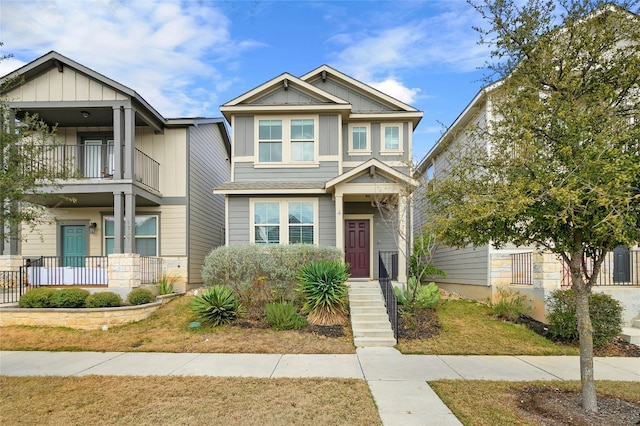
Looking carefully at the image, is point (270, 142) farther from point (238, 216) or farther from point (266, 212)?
point (238, 216)

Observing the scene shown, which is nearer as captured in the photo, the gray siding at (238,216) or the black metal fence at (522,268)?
the black metal fence at (522,268)

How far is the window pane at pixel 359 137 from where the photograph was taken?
1461 cm

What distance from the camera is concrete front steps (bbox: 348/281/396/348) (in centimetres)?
855

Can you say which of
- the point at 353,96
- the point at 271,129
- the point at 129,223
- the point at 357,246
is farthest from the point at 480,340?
Answer: the point at 129,223

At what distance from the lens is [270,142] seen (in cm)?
1377

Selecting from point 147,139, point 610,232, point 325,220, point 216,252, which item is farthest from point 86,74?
point 610,232

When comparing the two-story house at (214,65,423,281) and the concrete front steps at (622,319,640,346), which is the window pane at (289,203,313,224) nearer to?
the two-story house at (214,65,423,281)

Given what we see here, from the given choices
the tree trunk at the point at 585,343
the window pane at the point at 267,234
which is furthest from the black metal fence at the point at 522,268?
the window pane at the point at 267,234

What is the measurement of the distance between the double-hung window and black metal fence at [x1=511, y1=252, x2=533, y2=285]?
5.70m

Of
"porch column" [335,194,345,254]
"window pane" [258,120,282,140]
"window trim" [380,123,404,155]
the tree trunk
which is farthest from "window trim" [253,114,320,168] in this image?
the tree trunk

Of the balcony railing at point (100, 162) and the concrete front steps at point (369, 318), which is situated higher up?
the balcony railing at point (100, 162)

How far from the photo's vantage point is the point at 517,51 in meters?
5.36

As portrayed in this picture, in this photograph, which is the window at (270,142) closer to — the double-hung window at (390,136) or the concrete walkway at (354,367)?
the double-hung window at (390,136)

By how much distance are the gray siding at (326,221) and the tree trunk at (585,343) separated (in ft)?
28.3
